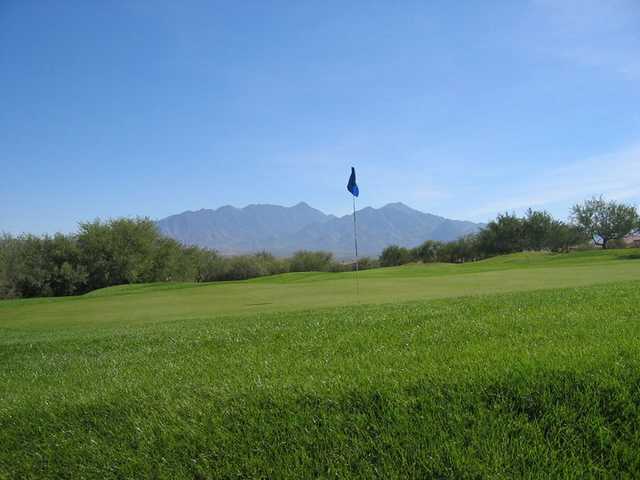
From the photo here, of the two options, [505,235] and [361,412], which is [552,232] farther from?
[361,412]

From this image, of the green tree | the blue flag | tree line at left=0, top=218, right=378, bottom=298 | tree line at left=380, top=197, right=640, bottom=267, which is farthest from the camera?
tree line at left=380, top=197, right=640, bottom=267

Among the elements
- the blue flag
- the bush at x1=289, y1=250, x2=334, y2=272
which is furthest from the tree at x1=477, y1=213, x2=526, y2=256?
the blue flag

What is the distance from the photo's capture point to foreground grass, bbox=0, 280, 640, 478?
2727mm

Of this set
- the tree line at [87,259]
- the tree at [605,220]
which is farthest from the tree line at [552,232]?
the tree line at [87,259]

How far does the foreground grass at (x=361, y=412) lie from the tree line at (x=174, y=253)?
53170mm

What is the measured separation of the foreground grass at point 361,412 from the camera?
273 cm

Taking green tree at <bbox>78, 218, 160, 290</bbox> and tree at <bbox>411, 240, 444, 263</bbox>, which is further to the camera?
tree at <bbox>411, 240, 444, 263</bbox>

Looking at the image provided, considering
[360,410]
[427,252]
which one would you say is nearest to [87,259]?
[427,252]

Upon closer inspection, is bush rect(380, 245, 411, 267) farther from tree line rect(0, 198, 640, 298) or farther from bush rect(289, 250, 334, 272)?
bush rect(289, 250, 334, 272)

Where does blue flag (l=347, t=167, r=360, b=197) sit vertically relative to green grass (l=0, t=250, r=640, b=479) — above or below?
above

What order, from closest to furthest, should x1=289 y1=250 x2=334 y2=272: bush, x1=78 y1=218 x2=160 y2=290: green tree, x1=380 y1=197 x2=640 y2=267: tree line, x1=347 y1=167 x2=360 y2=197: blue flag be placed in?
x1=347 y1=167 x2=360 y2=197: blue flag → x1=78 y1=218 x2=160 y2=290: green tree → x1=380 y1=197 x2=640 y2=267: tree line → x1=289 y1=250 x2=334 y2=272: bush

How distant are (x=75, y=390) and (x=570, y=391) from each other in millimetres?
4228

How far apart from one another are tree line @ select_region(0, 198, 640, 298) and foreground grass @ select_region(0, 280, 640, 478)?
53170 mm

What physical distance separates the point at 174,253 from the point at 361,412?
6203 cm
